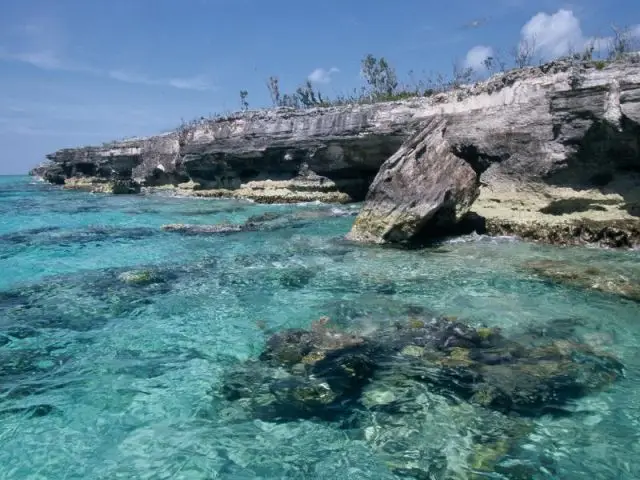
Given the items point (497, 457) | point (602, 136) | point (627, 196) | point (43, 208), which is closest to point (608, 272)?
point (627, 196)

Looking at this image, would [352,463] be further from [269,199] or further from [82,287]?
[269,199]

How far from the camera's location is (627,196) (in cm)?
1155

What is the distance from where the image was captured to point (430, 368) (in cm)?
538

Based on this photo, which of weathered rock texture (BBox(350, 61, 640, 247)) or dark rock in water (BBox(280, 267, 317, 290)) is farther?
weathered rock texture (BBox(350, 61, 640, 247))

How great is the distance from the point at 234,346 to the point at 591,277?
5.89 metres

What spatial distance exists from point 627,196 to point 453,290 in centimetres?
608

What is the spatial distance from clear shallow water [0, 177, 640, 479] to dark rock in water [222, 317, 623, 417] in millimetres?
246

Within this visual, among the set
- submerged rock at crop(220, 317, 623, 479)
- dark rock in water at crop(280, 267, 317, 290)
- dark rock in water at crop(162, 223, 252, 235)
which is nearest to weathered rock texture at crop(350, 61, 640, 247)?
dark rock in water at crop(280, 267, 317, 290)

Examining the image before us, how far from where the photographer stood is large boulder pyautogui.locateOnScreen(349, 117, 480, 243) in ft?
40.4

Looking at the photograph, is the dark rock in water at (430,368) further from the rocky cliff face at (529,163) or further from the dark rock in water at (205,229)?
the dark rock in water at (205,229)

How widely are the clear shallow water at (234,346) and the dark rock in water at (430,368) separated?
25 cm

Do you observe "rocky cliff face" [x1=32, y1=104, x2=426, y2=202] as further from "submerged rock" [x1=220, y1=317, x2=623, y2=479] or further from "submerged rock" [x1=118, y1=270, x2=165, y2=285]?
"submerged rock" [x1=220, y1=317, x2=623, y2=479]

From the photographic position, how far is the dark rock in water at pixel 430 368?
4793 mm

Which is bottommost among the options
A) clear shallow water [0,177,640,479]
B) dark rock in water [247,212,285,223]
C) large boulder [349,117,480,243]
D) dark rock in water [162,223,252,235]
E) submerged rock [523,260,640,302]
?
clear shallow water [0,177,640,479]
